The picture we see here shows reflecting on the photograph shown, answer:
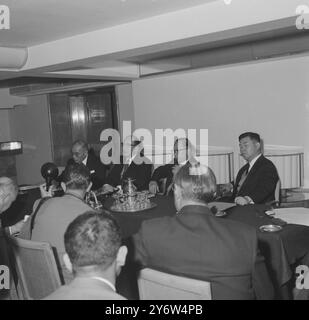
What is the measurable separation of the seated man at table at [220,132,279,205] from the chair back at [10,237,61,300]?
218cm

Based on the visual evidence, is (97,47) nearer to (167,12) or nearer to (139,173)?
(167,12)

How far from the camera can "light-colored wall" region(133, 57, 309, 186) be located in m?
5.20

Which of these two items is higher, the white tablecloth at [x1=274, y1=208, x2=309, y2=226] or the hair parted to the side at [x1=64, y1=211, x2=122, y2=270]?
the hair parted to the side at [x1=64, y1=211, x2=122, y2=270]

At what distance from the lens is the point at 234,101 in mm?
5711

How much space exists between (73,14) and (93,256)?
89.0 inches

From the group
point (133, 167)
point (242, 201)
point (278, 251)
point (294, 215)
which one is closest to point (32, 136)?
point (133, 167)

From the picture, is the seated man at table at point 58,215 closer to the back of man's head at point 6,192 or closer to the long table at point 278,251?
the back of man's head at point 6,192

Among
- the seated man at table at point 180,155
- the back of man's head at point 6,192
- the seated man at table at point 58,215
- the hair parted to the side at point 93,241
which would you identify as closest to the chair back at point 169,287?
the hair parted to the side at point 93,241

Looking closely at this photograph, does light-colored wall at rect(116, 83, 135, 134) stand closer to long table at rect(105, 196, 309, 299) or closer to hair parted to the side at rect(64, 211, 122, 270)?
long table at rect(105, 196, 309, 299)

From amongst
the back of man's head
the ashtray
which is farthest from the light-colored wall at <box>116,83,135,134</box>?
the ashtray

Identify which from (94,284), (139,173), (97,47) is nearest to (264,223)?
(94,284)

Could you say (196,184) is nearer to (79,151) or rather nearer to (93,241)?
(93,241)

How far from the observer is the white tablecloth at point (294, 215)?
8.95 feet

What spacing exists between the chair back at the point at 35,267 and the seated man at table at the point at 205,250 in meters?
0.55
